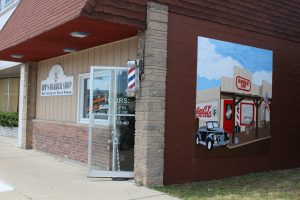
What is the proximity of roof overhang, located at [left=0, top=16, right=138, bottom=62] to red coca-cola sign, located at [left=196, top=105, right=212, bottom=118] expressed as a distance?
214cm

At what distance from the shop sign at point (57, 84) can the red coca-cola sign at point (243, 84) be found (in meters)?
4.68

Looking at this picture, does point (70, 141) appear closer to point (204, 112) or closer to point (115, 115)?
point (115, 115)

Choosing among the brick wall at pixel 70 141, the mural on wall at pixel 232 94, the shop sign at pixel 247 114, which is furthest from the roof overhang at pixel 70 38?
the shop sign at pixel 247 114

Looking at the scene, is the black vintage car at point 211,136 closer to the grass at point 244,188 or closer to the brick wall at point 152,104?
the grass at point 244,188

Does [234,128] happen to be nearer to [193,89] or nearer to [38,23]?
[193,89]

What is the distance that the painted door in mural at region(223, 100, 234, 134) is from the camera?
9727 mm

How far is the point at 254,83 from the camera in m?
10.5

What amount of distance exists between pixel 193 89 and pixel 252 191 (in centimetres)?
239

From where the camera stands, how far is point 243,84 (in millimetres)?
10172

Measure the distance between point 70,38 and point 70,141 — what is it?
3.11 m

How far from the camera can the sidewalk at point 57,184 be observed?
7.57m

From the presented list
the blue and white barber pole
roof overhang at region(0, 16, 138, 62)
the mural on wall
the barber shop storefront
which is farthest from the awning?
the mural on wall

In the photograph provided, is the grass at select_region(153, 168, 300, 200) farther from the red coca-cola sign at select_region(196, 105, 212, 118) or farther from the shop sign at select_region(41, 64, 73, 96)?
the shop sign at select_region(41, 64, 73, 96)

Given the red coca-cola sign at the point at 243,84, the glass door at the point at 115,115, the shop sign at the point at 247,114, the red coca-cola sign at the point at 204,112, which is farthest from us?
the shop sign at the point at 247,114
